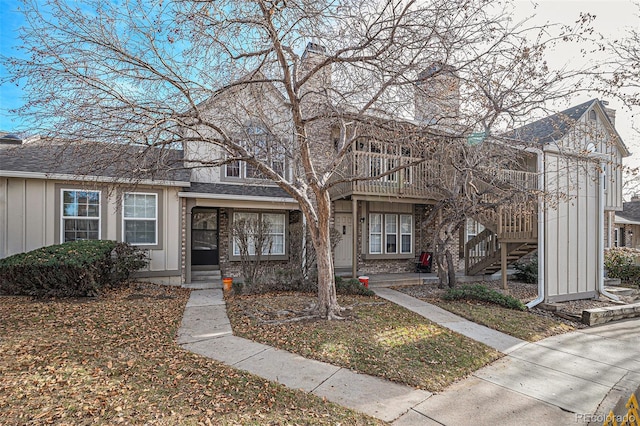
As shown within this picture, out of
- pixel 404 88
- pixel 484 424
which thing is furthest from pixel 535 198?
pixel 484 424

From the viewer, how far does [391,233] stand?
12.8 meters

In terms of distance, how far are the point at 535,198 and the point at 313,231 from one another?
5576mm

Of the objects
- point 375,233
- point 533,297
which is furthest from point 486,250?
point 375,233

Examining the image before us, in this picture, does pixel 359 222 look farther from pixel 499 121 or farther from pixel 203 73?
pixel 203 73

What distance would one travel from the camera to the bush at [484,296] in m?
8.04

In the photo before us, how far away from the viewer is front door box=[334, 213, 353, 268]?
1226 cm

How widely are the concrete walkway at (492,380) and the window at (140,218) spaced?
14.5ft

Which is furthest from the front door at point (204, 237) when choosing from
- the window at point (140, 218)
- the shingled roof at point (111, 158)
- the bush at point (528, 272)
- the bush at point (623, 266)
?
the bush at point (623, 266)

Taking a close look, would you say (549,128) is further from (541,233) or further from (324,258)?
(324,258)

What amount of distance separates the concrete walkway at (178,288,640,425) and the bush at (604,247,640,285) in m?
9.00

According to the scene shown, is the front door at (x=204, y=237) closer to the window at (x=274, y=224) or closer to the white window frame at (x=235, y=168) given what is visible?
the window at (x=274, y=224)

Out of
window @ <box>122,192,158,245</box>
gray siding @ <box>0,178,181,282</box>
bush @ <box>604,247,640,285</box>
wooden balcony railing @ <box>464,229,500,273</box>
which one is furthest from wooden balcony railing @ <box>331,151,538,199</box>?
bush @ <box>604,247,640,285</box>

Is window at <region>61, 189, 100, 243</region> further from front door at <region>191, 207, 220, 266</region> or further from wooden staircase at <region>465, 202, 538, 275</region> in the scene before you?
wooden staircase at <region>465, 202, 538, 275</region>

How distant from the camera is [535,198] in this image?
26.3 feet
